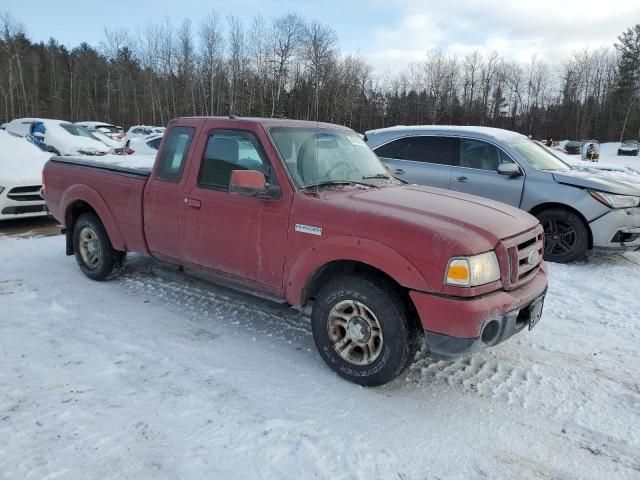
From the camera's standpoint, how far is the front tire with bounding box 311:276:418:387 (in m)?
3.22

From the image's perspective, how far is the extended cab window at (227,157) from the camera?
4.06 metres

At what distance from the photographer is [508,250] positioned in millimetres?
3229

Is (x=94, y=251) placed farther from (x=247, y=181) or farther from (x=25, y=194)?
(x=25, y=194)

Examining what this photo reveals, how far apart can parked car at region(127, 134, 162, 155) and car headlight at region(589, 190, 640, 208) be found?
10830 millimetres

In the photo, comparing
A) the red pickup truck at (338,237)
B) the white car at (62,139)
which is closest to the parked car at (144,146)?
the white car at (62,139)

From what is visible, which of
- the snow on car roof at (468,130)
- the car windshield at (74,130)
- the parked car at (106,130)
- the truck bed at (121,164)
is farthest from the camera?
the parked car at (106,130)

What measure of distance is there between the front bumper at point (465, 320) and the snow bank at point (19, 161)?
737cm

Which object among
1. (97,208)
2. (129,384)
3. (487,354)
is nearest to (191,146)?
(97,208)

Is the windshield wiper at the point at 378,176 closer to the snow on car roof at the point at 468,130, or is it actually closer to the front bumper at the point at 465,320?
the front bumper at the point at 465,320

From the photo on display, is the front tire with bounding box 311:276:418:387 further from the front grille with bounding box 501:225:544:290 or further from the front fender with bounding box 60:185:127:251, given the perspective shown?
the front fender with bounding box 60:185:127:251

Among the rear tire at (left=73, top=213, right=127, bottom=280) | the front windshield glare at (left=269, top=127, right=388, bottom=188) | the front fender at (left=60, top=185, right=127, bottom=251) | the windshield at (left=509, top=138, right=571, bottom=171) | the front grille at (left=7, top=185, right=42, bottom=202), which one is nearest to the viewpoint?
the front windshield glare at (left=269, top=127, right=388, bottom=188)

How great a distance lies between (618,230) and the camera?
21.3 feet

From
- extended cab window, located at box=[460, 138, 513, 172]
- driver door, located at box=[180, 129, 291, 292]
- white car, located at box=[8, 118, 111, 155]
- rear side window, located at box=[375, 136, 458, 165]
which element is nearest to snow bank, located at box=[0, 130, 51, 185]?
driver door, located at box=[180, 129, 291, 292]

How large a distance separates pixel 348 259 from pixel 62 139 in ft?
54.8
